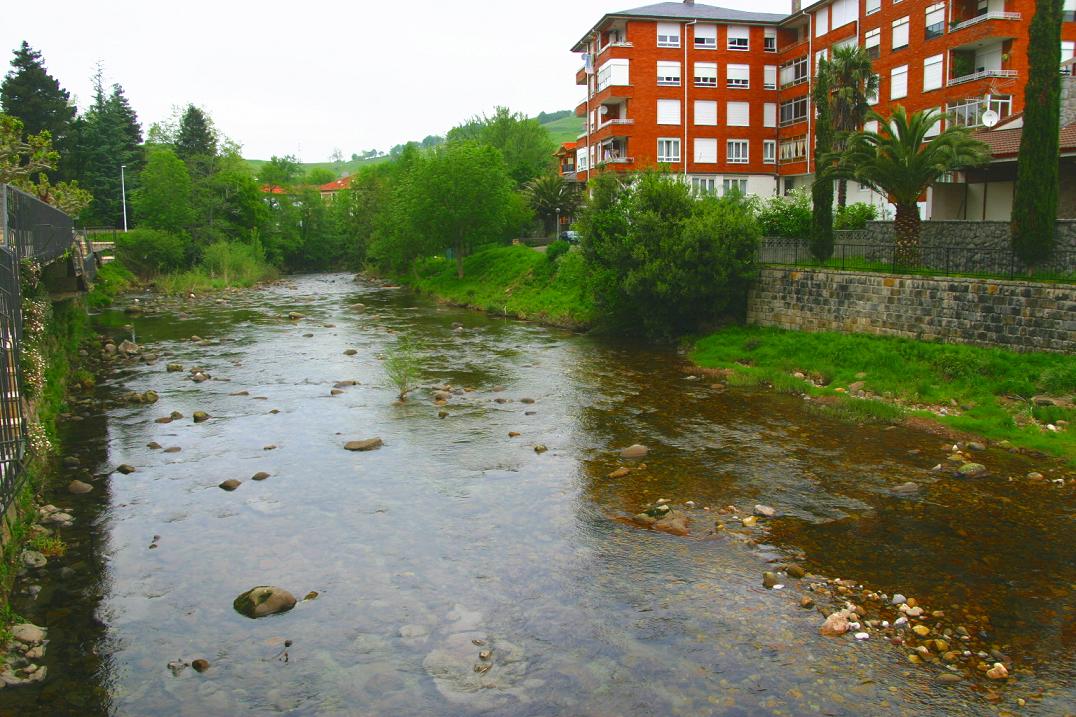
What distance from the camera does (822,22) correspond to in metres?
53.1

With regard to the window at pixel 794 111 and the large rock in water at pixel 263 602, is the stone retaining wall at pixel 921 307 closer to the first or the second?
the large rock in water at pixel 263 602

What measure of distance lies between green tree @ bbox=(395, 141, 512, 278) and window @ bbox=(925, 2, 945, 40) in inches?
1136

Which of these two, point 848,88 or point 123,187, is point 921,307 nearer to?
point 848,88

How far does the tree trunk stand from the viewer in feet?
88.0

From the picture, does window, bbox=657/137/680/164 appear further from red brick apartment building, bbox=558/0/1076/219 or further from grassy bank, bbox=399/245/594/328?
grassy bank, bbox=399/245/594/328

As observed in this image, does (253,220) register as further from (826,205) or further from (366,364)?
(826,205)

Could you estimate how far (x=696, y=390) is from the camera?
2459cm

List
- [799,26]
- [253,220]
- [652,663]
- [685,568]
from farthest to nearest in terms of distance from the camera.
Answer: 1. [253,220]
2. [799,26]
3. [685,568]
4. [652,663]

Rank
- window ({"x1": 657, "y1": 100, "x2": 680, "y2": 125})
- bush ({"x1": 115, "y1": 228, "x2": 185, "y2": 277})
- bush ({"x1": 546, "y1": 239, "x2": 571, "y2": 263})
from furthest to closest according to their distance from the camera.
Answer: bush ({"x1": 115, "y1": 228, "x2": 185, "y2": 277}) < window ({"x1": 657, "y1": 100, "x2": 680, "y2": 125}) < bush ({"x1": 546, "y1": 239, "x2": 571, "y2": 263})

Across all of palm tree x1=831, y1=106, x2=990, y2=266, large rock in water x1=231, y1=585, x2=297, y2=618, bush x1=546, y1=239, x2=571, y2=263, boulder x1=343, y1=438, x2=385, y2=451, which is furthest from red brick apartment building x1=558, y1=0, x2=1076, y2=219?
large rock in water x1=231, y1=585, x2=297, y2=618

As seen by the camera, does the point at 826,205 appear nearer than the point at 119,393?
No

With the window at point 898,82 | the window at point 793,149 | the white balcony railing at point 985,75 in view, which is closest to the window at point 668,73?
the window at point 793,149

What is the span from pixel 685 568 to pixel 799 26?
54430mm

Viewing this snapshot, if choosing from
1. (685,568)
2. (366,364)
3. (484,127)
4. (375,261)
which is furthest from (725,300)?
(484,127)
